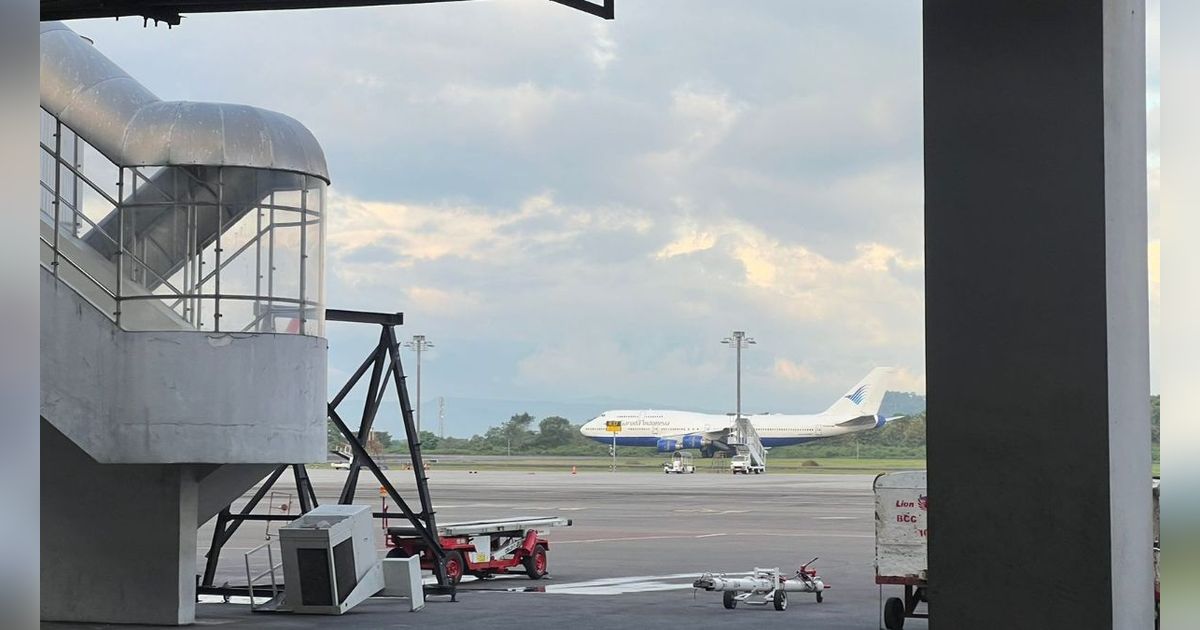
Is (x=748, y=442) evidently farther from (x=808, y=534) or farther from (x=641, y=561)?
(x=641, y=561)

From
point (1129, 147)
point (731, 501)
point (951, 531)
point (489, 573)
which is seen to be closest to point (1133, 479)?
point (951, 531)

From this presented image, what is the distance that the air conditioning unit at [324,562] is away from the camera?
21.3 meters

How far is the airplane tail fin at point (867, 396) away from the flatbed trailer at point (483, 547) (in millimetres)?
109338

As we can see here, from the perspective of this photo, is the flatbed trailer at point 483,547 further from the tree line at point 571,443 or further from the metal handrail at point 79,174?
the tree line at point 571,443

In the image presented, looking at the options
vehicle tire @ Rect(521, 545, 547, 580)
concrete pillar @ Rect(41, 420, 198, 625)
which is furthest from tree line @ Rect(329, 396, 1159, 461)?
concrete pillar @ Rect(41, 420, 198, 625)

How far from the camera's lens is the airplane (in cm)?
13488

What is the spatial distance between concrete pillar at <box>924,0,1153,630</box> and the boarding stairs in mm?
104791

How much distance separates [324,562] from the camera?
21516mm

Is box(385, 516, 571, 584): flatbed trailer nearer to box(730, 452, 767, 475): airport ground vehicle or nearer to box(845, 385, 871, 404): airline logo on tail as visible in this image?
box(730, 452, 767, 475): airport ground vehicle

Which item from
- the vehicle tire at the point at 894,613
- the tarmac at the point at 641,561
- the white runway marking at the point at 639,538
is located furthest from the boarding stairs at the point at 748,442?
the vehicle tire at the point at 894,613

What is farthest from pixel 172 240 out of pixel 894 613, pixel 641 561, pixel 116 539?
pixel 641 561

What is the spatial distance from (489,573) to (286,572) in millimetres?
7193

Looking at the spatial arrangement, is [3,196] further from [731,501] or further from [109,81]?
[731,501]

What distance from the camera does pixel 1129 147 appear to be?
6.81 metres
